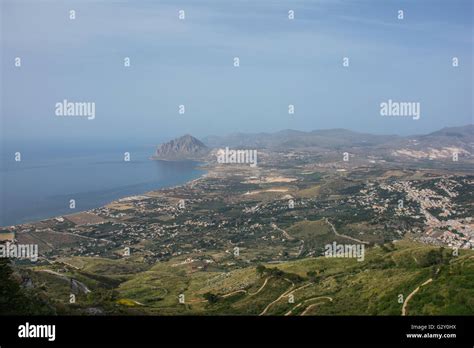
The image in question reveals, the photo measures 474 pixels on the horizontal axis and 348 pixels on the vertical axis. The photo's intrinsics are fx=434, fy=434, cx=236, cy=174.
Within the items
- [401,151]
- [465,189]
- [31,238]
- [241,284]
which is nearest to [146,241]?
[31,238]

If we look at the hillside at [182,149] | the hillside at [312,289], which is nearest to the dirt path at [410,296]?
the hillside at [312,289]

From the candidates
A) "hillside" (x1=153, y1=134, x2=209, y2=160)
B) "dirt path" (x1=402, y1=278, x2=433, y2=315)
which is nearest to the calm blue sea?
"hillside" (x1=153, y1=134, x2=209, y2=160)

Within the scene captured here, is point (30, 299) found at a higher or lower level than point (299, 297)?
higher

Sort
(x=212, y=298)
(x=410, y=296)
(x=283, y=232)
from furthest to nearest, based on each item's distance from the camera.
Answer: (x=283, y=232) < (x=212, y=298) < (x=410, y=296)

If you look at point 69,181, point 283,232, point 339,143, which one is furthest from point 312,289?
point 339,143

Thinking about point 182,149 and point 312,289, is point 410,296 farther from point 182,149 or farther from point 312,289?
point 182,149

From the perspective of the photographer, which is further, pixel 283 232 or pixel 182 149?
pixel 182 149
